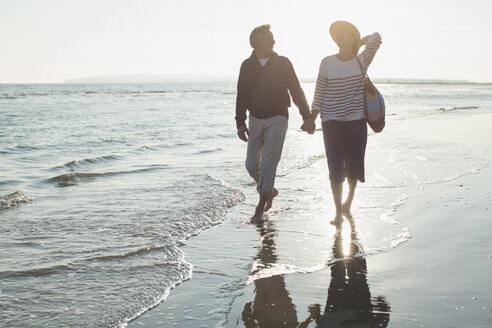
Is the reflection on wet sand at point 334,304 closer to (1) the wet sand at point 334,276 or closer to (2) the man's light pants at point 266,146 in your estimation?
(1) the wet sand at point 334,276

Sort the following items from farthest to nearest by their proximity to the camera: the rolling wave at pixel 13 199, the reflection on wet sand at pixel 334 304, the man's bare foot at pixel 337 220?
the rolling wave at pixel 13 199 → the man's bare foot at pixel 337 220 → the reflection on wet sand at pixel 334 304

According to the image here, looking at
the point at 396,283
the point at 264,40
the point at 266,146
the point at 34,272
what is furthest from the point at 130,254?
the point at 264,40

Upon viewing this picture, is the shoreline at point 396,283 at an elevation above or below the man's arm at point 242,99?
below

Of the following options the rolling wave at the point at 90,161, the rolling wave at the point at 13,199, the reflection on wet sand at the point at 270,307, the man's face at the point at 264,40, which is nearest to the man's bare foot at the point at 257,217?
the reflection on wet sand at the point at 270,307

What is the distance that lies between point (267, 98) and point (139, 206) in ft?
7.40

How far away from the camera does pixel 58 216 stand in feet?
20.5

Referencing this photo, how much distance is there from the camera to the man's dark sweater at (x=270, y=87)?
18.3ft

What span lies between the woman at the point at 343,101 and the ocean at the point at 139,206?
0.64m

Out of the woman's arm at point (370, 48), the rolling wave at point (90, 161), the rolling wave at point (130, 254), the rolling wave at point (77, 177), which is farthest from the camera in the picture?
the rolling wave at point (90, 161)

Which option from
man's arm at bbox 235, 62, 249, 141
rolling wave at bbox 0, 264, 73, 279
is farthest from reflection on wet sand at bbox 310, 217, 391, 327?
rolling wave at bbox 0, 264, 73, 279

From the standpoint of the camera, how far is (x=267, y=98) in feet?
18.3

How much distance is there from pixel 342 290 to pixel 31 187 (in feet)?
21.0

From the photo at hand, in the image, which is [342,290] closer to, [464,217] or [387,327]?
[387,327]

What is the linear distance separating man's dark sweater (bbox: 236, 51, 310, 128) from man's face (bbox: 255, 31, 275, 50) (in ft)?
0.42
